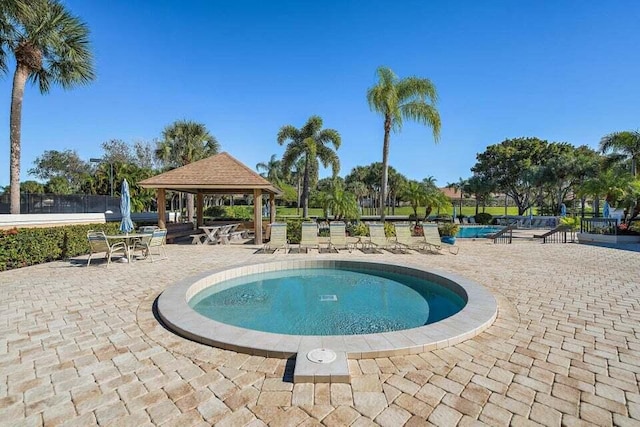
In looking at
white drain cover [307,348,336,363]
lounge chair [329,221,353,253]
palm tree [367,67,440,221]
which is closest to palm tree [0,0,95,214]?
lounge chair [329,221,353,253]

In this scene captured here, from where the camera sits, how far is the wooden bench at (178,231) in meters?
15.0

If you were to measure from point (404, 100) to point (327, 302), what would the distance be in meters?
13.4

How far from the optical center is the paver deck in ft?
8.32

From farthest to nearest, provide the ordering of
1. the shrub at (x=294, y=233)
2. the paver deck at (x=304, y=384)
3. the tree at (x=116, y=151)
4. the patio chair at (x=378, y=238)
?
the tree at (x=116, y=151) → the shrub at (x=294, y=233) → the patio chair at (x=378, y=238) → the paver deck at (x=304, y=384)

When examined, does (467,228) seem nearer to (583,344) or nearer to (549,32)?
(549,32)

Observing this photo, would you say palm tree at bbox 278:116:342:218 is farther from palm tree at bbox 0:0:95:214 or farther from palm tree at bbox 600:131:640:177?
palm tree at bbox 600:131:640:177

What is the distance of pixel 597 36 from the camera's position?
1052 cm

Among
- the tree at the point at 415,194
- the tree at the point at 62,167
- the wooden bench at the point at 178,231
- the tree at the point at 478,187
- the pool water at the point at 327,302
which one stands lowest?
the pool water at the point at 327,302

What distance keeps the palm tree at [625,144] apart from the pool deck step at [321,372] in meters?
28.6

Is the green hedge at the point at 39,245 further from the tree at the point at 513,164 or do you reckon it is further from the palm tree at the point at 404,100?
the tree at the point at 513,164

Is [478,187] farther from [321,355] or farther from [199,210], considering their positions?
[321,355]

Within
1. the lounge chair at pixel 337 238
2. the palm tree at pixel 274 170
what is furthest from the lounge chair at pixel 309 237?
the palm tree at pixel 274 170

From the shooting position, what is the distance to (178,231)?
16922mm

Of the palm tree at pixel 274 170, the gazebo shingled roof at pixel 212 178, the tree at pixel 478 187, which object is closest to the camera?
the gazebo shingled roof at pixel 212 178
